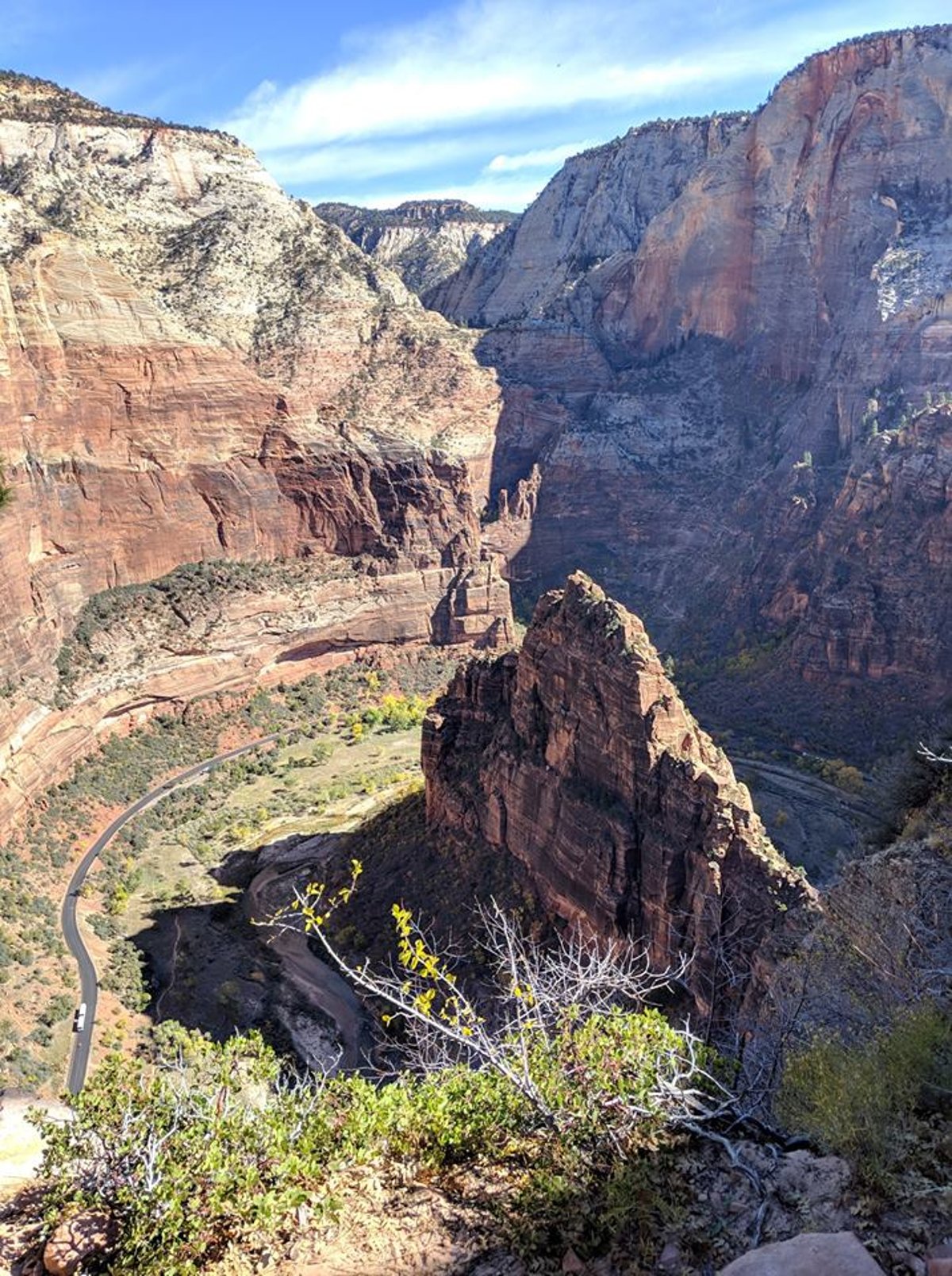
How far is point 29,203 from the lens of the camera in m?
78.4

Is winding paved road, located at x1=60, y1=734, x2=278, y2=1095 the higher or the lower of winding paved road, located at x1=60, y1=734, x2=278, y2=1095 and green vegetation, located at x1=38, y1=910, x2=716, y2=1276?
the lower

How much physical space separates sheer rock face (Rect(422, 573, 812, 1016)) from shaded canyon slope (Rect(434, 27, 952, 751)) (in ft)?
92.4

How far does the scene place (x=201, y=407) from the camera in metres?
72.0

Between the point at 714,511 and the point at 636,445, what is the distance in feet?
40.4

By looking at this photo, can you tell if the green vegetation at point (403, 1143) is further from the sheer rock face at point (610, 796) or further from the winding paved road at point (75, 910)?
the sheer rock face at point (610, 796)

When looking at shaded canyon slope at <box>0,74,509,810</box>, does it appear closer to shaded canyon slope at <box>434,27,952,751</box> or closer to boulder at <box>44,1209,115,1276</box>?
shaded canyon slope at <box>434,27,952,751</box>

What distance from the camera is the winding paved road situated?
35.8m

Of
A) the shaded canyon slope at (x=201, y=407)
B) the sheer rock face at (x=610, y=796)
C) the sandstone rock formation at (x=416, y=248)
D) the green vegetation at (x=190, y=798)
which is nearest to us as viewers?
the sheer rock face at (x=610, y=796)

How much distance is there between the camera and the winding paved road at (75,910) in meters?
35.8

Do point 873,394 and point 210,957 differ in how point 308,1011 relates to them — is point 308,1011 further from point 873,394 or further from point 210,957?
point 873,394

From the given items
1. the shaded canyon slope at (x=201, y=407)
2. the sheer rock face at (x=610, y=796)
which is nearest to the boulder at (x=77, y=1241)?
the sheer rock face at (x=610, y=796)

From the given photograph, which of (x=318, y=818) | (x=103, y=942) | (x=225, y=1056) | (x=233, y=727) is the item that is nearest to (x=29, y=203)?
(x=233, y=727)

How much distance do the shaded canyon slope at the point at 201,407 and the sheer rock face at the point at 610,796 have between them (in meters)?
25.7

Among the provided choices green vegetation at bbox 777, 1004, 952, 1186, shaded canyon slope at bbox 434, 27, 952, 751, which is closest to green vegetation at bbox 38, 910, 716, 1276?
green vegetation at bbox 777, 1004, 952, 1186
